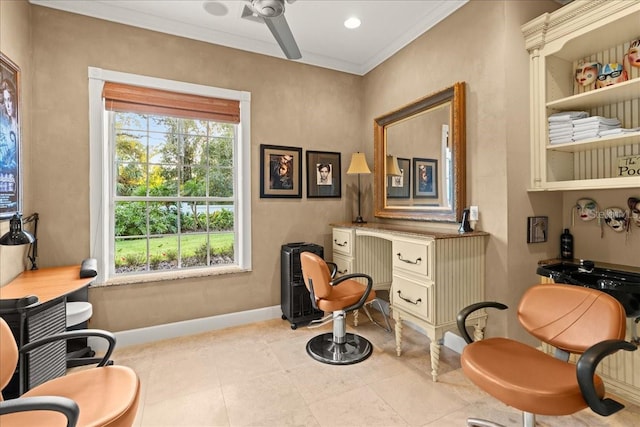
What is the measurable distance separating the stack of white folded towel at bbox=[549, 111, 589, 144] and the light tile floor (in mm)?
1796

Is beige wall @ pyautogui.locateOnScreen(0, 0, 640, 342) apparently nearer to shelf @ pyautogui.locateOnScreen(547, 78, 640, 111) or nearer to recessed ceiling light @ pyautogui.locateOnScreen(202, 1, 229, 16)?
shelf @ pyautogui.locateOnScreen(547, 78, 640, 111)

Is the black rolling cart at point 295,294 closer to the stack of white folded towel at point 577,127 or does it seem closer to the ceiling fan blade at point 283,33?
the ceiling fan blade at point 283,33

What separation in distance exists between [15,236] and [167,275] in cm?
131

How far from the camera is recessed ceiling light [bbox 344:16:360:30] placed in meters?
2.96

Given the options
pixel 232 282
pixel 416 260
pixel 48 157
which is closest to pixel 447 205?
pixel 416 260

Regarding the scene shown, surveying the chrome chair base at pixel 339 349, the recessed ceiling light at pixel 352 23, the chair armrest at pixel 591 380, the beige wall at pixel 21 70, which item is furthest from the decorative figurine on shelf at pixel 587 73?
the beige wall at pixel 21 70

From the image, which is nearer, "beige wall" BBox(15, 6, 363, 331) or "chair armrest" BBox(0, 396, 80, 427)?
"chair armrest" BBox(0, 396, 80, 427)

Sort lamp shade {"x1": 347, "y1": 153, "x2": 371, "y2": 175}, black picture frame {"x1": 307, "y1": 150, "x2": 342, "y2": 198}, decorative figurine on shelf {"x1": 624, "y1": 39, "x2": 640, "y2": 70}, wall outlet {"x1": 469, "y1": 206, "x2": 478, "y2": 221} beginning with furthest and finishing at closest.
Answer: black picture frame {"x1": 307, "y1": 150, "x2": 342, "y2": 198} < lamp shade {"x1": 347, "y1": 153, "x2": 371, "y2": 175} < wall outlet {"x1": 469, "y1": 206, "x2": 478, "y2": 221} < decorative figurine on shelf {"x1": 624, "y1": 39, "x2": 640, "y2": 70}

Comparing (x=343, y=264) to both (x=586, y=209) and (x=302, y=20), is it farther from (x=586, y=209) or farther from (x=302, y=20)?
(x=302, y=20)

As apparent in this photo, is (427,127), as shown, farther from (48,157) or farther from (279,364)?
(48,157)

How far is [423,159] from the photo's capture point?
10.1 feet

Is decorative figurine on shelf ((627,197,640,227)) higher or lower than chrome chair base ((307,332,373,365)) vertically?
higher

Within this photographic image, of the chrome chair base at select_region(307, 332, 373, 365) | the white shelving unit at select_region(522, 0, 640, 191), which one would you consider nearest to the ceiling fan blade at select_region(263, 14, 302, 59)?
the white shelving unit at select_region(522, 0, 640, 191)

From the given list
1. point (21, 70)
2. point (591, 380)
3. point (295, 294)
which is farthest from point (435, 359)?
point (21, 70)
